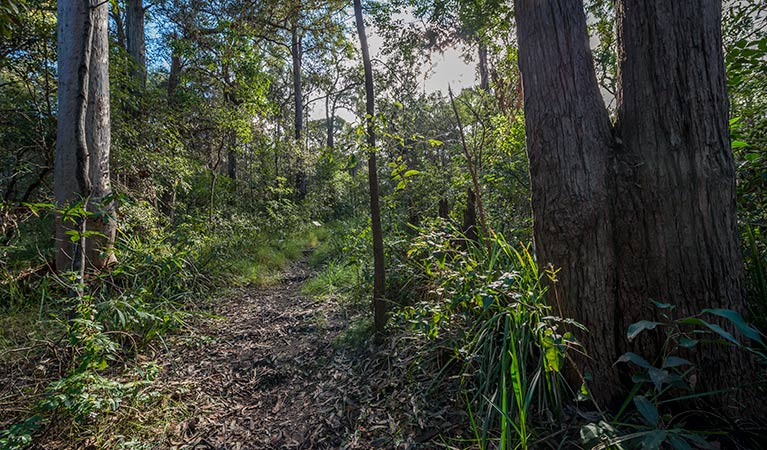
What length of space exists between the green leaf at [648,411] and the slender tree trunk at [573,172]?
445 millimetres

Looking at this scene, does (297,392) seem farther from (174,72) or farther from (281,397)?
(174,72)

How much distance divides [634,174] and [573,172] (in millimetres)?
253

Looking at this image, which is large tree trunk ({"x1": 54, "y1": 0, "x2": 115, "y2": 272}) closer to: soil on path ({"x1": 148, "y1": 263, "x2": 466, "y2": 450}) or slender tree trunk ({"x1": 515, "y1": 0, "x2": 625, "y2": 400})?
soil on path ({"x1": 148, "y1": 263, "x2": 466, "y2": 450})

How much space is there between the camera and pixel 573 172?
4.92 ft

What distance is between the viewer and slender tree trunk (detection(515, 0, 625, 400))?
148 cm

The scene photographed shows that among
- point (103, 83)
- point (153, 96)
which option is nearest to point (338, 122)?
point (153, 96)

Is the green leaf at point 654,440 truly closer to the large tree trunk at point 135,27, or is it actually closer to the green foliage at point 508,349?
the green foliage at point 508,349

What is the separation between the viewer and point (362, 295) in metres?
3.52

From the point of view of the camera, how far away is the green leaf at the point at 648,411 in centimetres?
98

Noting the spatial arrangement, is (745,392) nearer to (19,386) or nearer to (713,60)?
(713,60)

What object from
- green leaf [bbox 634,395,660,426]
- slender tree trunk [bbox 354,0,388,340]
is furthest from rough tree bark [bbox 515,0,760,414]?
slender tree trunk [bbox 354,0,388,340]

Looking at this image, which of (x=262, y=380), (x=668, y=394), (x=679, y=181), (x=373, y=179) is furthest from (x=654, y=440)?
(x=262, y=380)

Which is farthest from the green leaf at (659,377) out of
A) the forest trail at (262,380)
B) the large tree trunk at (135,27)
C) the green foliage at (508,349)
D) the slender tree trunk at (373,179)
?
the large tree trunk at (135,27)

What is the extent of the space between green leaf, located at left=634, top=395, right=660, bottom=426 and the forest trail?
1482 millimetres
